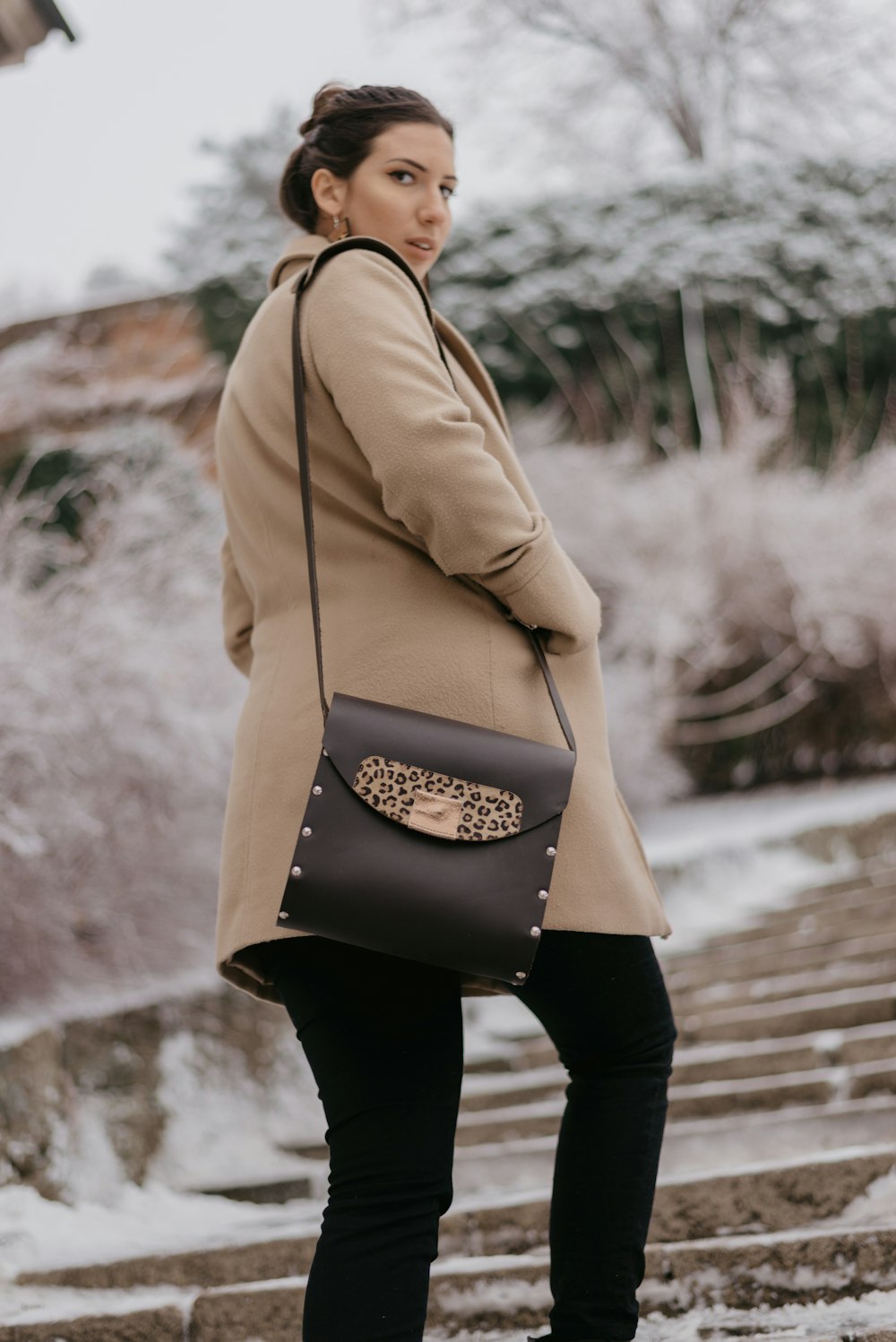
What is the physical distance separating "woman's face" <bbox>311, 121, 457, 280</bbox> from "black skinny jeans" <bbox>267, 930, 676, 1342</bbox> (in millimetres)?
865

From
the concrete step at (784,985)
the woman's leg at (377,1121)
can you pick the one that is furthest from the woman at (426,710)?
the concrete step at (784,985)

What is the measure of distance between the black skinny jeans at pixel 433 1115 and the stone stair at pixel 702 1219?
1.18ft

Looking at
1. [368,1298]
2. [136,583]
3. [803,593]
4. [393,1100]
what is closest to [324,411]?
[393,1100]

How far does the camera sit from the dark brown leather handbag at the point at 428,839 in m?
1.29

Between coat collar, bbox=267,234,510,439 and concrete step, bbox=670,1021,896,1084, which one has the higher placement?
coat collar, bbox=267,234,510,439

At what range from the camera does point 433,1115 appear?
4.35 feet

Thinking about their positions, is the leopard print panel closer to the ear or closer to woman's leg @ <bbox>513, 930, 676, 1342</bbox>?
woman's leg @ <bbox>513, 930, 676, 1342</bbox>

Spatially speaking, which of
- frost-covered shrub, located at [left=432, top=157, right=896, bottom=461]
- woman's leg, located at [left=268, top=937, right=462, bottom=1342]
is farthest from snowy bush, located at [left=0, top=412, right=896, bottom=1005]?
woman's leg, located at [left=268, top=937, right=462, bottom=1342]

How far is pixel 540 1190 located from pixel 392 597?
1.58 metres

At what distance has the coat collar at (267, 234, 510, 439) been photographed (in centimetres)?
165

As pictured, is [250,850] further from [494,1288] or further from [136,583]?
[136,583]

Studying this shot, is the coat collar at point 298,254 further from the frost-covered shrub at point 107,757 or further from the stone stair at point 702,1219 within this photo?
the frost-covered shrub at point 107,757

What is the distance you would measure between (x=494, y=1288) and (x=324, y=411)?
1.34 metres

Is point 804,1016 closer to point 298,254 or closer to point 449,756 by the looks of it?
point 449,756
